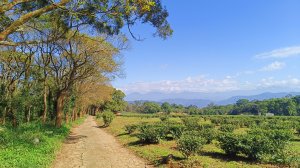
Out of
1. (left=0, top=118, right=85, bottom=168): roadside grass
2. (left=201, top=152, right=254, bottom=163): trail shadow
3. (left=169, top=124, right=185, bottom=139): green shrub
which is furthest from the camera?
(left=169, top=124, right=185, bottom=139): green shrub

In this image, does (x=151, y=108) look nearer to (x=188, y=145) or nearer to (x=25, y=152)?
(x=25, y=152)

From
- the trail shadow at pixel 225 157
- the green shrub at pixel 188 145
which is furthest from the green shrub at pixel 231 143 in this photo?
the green shrub at pixel 188 145

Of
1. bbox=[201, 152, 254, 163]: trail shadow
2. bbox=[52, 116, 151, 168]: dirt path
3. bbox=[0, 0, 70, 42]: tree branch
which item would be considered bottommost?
bbox=[201, 152, 254, 163]: trail shadow

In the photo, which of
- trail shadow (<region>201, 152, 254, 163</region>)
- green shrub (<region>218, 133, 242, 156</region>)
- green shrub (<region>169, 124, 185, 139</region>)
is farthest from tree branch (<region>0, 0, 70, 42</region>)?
green shrub (<region>169, 124, 185, 139</region>)

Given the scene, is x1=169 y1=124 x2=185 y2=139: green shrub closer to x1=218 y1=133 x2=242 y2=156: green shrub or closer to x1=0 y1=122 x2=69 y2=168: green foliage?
x1=218 y1=133 x2=242 y2=156: green shrub

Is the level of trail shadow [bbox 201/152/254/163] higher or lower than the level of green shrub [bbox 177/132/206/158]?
lower

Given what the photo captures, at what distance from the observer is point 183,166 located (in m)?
11.0

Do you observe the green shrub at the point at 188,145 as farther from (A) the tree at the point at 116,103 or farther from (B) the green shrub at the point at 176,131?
(A) the tree at the point at 116,103

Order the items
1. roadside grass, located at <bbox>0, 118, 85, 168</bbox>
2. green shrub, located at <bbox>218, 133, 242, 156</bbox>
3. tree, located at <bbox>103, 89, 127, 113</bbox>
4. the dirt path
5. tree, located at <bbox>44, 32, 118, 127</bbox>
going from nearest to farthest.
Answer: roadside grass, located at <bbox>0, 118, 85, 168</bbox> → the dirt path → green shrub, located at <bbox>218, 133, 242, 156</bbox> → tree, located at <bbox>44, 32, 118, 127</bbox> → tree, located at <bbox>103, 89, 127, 113</bbox>

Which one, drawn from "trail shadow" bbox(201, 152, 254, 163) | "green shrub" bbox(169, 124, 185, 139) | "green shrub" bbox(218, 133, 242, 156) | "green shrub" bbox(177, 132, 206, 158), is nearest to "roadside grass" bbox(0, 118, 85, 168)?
"green shrub" bbox(177, 132, 206, 158)

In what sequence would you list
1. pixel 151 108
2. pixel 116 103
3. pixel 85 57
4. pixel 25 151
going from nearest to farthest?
pixel 25 151, pixel 85 57, pixel 116 103, pixel 151 108

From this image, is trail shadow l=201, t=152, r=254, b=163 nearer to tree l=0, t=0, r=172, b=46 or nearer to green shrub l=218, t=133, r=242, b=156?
green shrub l=218, t=133, r=242, b=156

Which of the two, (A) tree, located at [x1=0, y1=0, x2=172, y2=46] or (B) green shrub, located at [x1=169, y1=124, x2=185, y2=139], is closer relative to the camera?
(A) tree, located at [x1=0, y1=0, x2=172, y2=46]

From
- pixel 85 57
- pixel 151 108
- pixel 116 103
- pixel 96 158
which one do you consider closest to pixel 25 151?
pixel 96 158
